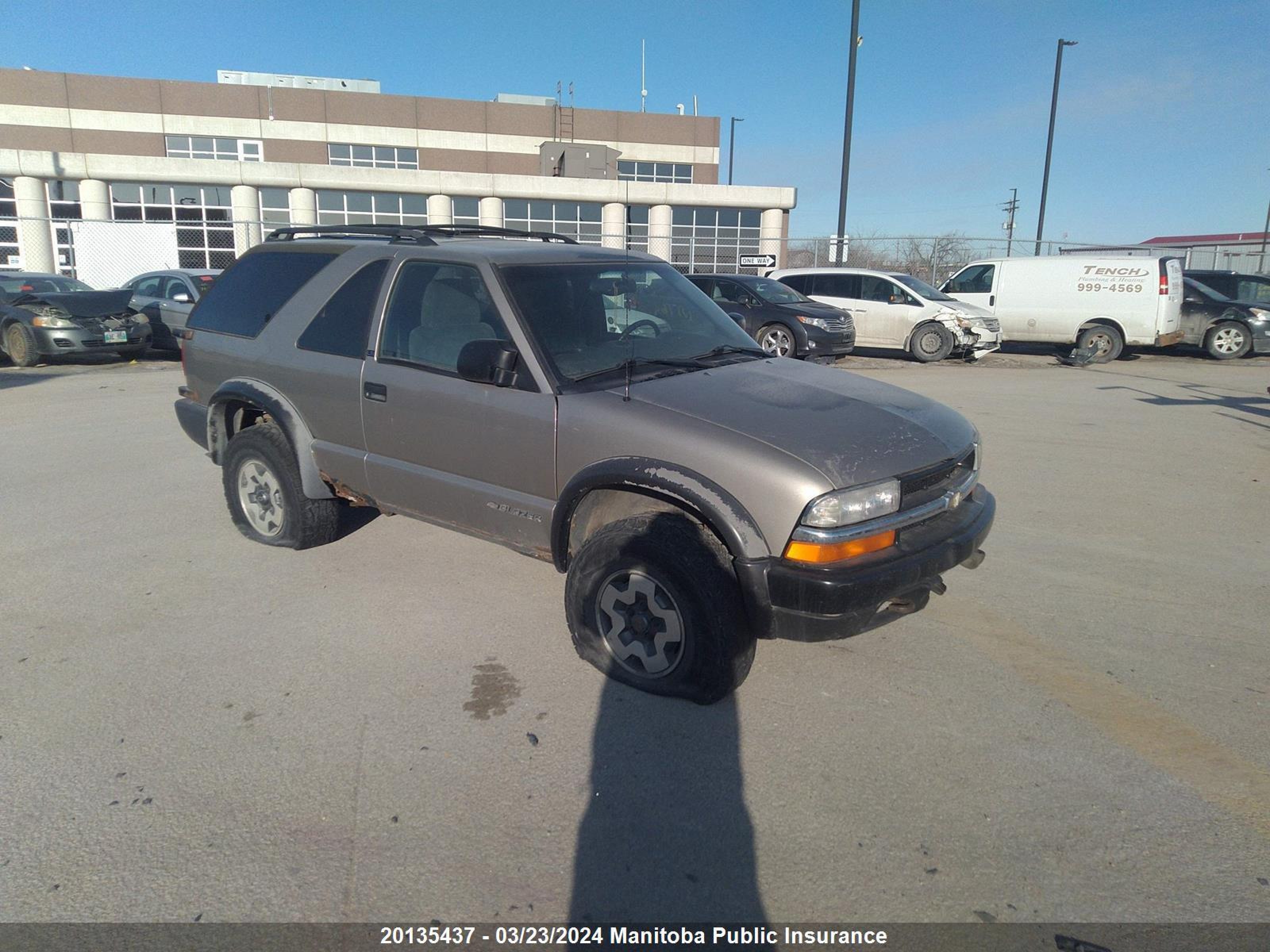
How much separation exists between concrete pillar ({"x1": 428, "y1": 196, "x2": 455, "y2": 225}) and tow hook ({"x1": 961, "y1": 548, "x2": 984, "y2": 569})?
3358cm

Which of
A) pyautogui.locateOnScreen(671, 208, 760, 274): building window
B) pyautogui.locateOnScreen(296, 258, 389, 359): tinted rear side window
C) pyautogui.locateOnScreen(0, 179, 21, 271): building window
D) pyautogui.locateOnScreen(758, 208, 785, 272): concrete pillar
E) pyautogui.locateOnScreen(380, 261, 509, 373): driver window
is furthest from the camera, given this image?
pyautogui.locateOnScreen(758, 208, 785, 272): concrete pillar

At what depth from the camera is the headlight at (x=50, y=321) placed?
1335cm

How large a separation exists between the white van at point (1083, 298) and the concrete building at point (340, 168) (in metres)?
9.17

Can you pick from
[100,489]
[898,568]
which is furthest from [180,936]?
[100,489]

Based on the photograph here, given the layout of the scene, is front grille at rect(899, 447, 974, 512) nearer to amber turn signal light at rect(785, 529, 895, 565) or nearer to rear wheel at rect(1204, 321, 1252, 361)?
amber turn signal light at rect(785, 529, 895, 565)

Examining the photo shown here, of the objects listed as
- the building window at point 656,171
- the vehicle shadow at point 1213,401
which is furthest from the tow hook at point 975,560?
the building window at point 656,171

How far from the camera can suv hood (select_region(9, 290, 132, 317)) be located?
44.4ft

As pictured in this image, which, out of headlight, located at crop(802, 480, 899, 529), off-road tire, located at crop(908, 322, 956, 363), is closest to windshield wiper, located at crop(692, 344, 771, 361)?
headlight, located at crop(802, 480, 899, 529)

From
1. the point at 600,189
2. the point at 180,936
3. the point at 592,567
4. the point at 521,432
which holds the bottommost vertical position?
the point at 180,936

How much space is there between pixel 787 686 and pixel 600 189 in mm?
34866

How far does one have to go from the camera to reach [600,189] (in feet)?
119

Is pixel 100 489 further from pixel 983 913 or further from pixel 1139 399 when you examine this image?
pixel 1139 399

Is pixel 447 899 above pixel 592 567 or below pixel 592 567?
below

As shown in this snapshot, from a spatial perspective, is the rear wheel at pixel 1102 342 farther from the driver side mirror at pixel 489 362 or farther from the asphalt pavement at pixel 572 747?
the driver side mirror at pixel 489 362
